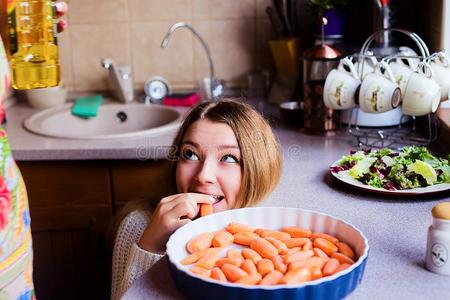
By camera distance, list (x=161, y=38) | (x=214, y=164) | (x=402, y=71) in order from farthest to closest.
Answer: (x=161, y=38), (x=402, y=71), (x=214, y=164)

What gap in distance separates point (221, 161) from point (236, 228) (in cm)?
24

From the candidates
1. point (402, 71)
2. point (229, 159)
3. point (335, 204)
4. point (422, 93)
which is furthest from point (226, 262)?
point (402, 71)

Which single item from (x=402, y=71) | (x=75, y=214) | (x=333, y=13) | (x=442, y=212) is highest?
(x=333, y=13)

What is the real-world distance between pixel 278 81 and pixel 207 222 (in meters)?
1.37

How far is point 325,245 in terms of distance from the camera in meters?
0.93

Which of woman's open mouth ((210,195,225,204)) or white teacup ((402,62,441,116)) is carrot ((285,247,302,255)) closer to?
woman's open mouth ((210,195,225,204))

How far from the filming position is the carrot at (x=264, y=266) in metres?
0.86

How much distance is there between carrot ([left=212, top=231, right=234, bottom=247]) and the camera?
96cm

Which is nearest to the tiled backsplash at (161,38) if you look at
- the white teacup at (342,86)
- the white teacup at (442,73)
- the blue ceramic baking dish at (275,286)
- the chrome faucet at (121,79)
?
the chrome faucet at (121,79)

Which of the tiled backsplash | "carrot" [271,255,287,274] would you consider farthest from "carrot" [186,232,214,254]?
the tiled backsplash

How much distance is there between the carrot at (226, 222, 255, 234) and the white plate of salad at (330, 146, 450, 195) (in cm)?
40

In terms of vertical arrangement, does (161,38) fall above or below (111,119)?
above

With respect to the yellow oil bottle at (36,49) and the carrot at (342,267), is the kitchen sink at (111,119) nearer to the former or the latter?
the yellow oil bottle at (36,49)

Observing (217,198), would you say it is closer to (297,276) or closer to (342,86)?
(297,276)
